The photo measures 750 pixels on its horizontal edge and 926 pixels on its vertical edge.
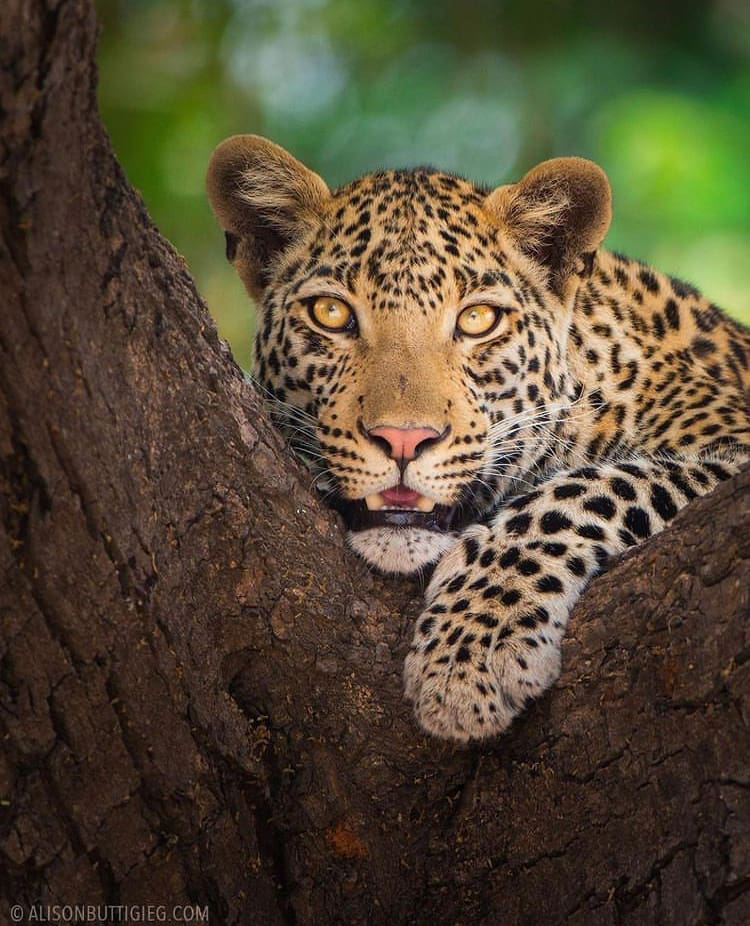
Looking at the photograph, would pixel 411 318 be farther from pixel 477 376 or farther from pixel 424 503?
pixel 424 503

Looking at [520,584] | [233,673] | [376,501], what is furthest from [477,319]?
[233,673]

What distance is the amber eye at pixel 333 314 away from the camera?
5934mm

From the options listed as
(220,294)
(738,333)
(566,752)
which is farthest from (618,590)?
(220,294)

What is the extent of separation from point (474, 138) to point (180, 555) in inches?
420

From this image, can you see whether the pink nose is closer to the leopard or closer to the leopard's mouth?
the leopard

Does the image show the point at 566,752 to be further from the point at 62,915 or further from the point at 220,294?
the point at 220,294

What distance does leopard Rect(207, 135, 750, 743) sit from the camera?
5.06m

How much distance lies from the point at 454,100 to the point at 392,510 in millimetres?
10205

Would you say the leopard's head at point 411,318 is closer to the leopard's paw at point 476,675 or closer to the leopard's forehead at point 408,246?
the leopard's forehead at point 408,246

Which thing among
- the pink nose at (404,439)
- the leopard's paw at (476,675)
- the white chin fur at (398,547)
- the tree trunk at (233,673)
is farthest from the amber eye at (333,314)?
the leopard's paw at (476,675)

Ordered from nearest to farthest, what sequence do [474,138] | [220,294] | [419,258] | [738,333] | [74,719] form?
[74,719] → [419,258] → [738,333] → [220,294] → [474,138]

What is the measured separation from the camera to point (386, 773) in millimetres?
4680

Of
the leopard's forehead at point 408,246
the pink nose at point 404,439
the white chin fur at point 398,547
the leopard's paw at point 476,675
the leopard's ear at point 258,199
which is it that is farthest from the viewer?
the leopard's ear at point 258,199

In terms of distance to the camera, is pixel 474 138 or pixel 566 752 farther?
pixel 474 138
